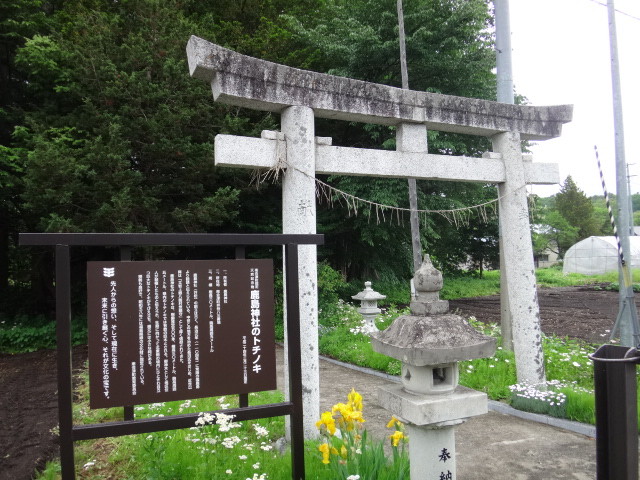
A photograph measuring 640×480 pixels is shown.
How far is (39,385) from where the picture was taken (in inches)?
318

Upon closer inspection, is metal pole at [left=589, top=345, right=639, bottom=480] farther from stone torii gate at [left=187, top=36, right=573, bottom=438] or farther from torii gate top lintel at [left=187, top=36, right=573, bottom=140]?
torii gate top lintel at [left=187, top=36, right=573, bottom=140]

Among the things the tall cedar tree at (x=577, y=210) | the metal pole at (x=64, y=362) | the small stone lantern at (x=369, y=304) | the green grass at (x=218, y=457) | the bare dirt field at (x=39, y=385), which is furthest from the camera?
the tall cedar tree at (x=577, y=210)

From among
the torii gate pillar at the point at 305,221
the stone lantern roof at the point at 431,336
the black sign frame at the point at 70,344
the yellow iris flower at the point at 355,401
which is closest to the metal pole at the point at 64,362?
the black sign frame at the point at 70,344

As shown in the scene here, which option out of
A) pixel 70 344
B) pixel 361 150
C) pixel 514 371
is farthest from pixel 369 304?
pixel 70 344

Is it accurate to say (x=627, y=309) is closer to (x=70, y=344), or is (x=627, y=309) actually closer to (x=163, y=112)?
(x=70, y=344)

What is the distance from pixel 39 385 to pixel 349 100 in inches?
291

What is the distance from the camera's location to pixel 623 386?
2.24m

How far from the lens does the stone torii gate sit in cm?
464

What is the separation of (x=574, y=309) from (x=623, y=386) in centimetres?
→ 1587

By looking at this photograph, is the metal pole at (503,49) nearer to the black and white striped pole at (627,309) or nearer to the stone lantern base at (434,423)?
the black and white striped pole at (627,309)

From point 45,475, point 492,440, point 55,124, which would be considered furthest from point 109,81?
point 492,440

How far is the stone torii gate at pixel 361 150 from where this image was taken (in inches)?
183

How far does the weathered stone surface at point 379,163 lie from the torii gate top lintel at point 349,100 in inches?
16.6

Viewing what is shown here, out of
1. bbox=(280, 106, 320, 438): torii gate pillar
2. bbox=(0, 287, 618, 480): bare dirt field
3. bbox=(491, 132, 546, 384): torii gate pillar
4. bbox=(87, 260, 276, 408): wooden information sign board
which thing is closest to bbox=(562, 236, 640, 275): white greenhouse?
bbox=(0, 287, 618, 480): bare dirt field
